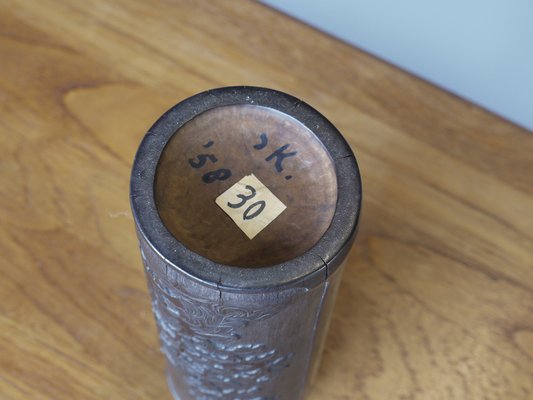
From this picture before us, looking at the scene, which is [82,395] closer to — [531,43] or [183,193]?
[183,193]

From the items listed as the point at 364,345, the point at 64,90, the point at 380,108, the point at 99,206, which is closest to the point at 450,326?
the point at 364,345

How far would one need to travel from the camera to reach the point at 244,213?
526mm

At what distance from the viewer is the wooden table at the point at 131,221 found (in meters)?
0.68

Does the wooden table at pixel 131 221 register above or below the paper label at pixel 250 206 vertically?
below

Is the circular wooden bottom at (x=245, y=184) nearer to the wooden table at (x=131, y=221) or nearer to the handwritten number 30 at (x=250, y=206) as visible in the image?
the handwritten number 30 at (x=250, y=206)

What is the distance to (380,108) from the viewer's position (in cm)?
79

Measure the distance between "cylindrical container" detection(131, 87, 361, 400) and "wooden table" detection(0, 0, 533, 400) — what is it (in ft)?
0.48

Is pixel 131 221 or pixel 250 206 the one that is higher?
pixel 250 206

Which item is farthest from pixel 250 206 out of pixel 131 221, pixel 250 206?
pixel 131 221

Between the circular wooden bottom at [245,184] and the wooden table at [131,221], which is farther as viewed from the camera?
the wooden table at [131,221]

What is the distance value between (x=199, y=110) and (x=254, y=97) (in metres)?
0.04

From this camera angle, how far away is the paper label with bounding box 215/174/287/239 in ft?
1.72

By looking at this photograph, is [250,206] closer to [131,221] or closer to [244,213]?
[244,213]

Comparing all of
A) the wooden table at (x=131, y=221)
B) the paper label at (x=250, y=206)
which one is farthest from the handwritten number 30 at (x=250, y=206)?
the wooden table at (x=131, y=221)
